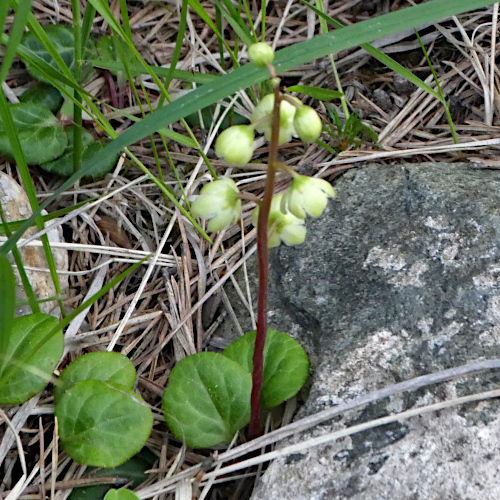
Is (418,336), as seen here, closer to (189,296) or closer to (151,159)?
(189,296)

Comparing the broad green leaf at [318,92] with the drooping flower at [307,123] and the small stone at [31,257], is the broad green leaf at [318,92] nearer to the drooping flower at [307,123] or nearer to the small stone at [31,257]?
the drooping flower at [307,123]

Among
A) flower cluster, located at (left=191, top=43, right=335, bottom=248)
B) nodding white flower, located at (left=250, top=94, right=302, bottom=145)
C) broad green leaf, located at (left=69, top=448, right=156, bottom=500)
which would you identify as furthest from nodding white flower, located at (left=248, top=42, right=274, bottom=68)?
broad green leaf, located at (left=69, top=448, right=156, bottom=500)

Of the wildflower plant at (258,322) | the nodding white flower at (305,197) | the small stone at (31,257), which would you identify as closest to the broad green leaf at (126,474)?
the wildflower plant at (258,322)

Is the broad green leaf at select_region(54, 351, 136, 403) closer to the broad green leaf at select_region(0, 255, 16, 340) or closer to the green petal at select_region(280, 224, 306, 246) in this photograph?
the broad green leaf at select_region(0, 255, 16, 340)

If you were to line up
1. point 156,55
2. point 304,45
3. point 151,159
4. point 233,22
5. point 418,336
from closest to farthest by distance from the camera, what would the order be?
point 304,45
point 418,336
point 233,22
point 151,159
point 156,55

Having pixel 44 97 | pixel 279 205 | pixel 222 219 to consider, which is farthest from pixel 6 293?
pixel 44 97

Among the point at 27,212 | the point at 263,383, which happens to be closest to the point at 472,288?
the point at 263,383
